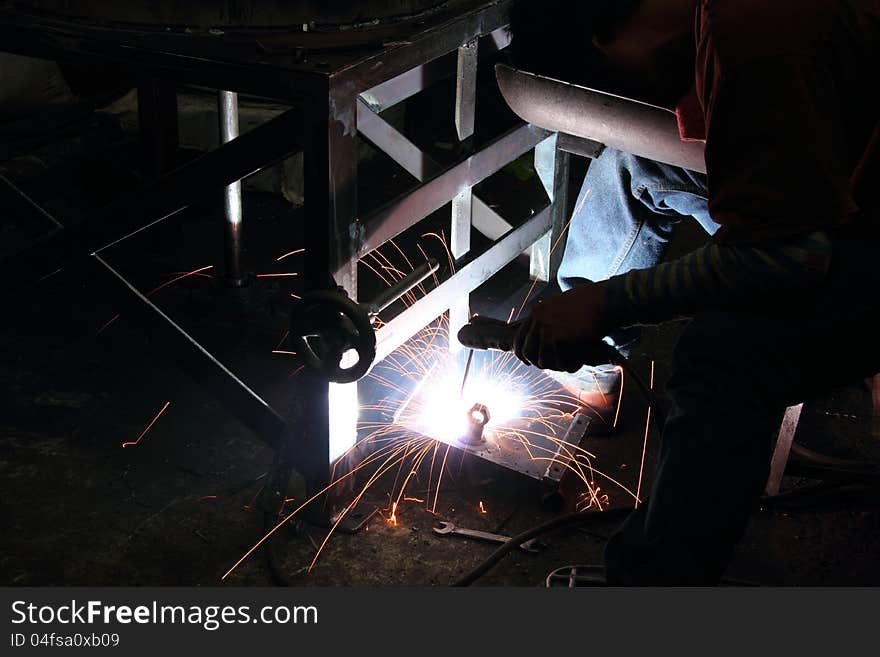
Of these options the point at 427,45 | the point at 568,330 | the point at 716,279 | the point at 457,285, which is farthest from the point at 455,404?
the point at 716,279

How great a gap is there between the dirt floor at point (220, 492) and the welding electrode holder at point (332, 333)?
0.54 metres

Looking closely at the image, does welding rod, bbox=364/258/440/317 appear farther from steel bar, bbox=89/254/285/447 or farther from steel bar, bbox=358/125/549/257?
steel bar, bbox=89/254/285/447

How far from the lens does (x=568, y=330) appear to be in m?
2.24

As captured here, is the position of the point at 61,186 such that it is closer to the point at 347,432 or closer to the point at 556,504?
the point at 347,432

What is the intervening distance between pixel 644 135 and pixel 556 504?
38.8 inches

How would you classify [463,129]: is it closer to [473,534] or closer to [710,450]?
[473,534]

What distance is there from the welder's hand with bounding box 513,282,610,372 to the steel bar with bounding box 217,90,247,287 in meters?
1.43

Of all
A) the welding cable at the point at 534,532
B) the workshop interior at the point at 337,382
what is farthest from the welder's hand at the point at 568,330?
the welding cable at the point at 534,532

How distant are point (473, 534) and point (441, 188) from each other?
0.89 metres

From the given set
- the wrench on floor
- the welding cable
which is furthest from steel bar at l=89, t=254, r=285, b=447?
the welding cable

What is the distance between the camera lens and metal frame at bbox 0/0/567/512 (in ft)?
7.75

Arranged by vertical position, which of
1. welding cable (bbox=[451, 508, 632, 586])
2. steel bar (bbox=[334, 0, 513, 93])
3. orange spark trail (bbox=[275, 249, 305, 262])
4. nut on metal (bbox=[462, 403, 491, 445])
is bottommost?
orange spark trail (bbox=[275, 249, 305, 262])

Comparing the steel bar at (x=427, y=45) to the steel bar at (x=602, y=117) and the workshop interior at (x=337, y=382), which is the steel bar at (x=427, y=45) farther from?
the steel bar at (x=602, y=117)

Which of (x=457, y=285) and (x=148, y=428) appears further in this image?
(x=148, y=428)
